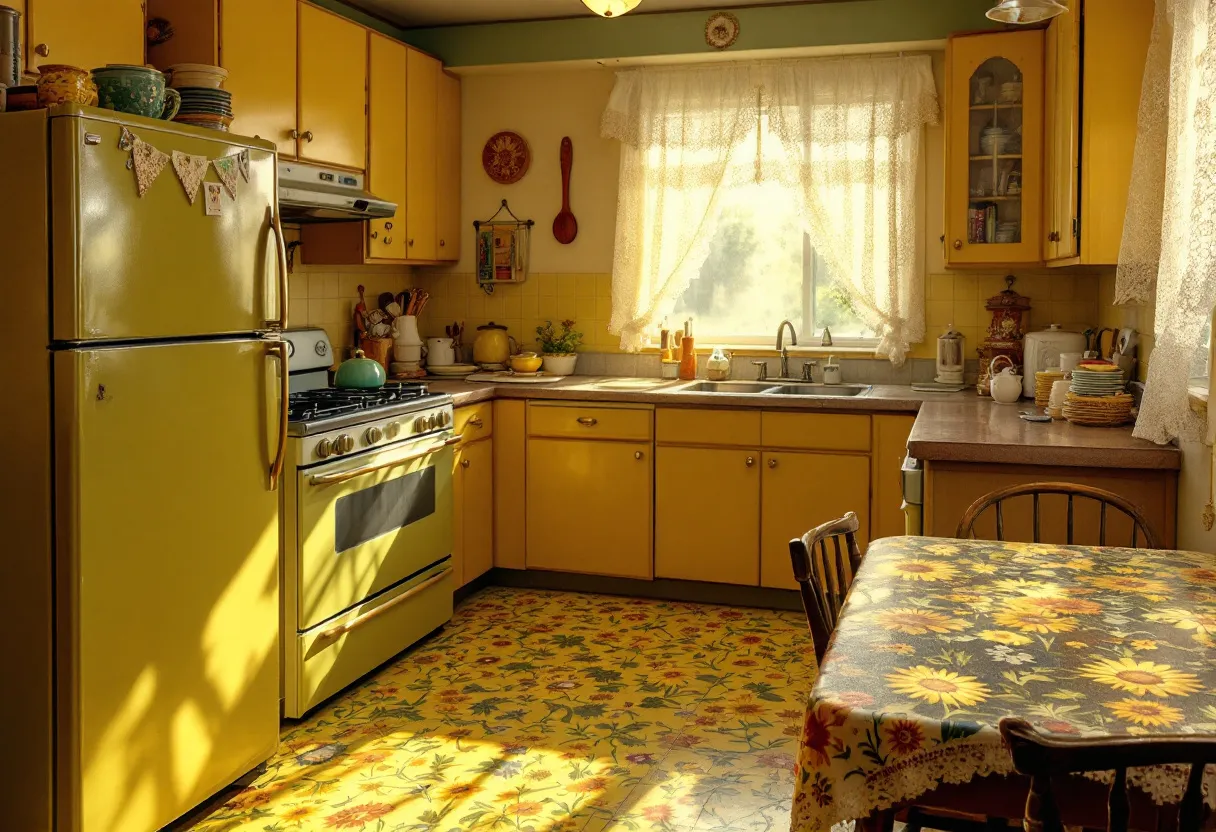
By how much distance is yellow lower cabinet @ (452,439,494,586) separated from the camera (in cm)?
451

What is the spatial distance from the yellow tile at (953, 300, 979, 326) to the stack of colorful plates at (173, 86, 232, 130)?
3.07 metres

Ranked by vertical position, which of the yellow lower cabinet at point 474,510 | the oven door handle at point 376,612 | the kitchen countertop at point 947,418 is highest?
the kitchen countertop at point 947,418

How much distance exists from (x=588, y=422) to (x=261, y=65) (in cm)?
185

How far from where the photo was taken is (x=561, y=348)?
523cm

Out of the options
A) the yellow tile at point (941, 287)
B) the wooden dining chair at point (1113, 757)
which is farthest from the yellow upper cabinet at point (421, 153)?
the wooden dining chair at point (1113, 757)

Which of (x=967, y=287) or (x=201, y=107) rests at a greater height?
(x=201, y=107)

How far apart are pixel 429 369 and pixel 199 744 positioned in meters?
2.62

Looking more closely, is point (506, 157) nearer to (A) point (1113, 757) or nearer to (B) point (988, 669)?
(B) point (988, 669)

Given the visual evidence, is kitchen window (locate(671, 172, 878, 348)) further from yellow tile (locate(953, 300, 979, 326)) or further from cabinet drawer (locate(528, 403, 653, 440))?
cabinet drawer (locate(528, 403, 653, 440))

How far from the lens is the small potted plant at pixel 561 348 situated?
5.21 meters

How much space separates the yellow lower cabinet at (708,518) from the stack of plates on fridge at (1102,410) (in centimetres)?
133

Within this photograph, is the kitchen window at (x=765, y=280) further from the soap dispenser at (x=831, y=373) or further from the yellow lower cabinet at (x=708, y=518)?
the yellow lower cabinet at (x=708, y=518)

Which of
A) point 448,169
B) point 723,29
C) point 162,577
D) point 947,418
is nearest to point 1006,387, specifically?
point 947,418

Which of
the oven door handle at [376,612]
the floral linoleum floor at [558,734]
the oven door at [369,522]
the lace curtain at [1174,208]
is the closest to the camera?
the lace curtain at [1174,208]
